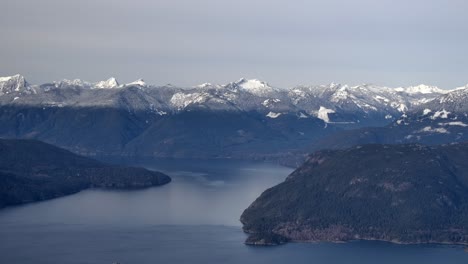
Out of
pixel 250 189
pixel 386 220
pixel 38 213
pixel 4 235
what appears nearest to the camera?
pixel 4 235

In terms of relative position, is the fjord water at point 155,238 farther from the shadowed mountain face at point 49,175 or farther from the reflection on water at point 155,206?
the shadowed mountain face at point 49,175

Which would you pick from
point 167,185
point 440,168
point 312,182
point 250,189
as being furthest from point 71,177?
point 440,168

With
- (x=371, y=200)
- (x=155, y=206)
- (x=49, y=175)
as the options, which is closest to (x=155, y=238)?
(x=155, y=206)

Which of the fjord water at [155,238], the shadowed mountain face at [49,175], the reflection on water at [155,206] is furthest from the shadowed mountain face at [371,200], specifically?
the shadowed mountain face at [49,175]

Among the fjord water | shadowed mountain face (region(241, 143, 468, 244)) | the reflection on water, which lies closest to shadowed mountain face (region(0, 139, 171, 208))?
the reflection on water

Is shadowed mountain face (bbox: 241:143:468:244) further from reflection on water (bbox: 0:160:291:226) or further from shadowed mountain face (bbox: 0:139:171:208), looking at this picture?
shadowed mountain face (bbox: 0:139:171:208)

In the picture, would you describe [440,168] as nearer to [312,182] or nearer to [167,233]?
[312,182]

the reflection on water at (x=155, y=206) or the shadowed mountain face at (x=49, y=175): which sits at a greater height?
the shadowed mountain face at (x=49, y=175)
